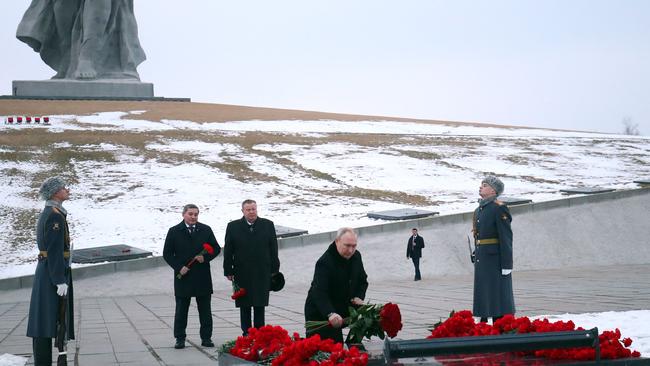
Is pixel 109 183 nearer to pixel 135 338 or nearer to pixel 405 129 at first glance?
pixel 135 338

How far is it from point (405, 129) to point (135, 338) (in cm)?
3045

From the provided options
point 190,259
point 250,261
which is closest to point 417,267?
point 190,259

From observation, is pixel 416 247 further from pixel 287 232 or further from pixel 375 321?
pixel 375 321

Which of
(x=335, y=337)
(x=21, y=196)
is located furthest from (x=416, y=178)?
(x=335, y=337)

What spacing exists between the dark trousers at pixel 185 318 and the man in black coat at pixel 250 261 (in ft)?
1.18

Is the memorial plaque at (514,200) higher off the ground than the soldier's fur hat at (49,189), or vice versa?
the soldier's fur hat at (49,189)

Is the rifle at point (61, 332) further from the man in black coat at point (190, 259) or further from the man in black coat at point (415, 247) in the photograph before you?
the man in black coat at point (415, 247)

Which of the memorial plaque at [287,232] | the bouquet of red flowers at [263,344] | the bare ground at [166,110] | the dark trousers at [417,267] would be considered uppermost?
the bare ground at [166,110]

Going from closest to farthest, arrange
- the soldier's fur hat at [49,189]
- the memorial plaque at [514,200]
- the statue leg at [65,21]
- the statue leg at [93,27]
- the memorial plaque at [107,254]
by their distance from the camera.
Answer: the soldier's fur hat at [49,189]
the memorial plaque at [107,254]
the memorial plaque at [514,200]
the statue leg at [93,27]
the statue leg at [65,21]

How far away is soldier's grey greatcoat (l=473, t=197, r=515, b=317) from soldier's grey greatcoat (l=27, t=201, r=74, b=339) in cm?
401

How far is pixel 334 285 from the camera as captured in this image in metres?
6.30

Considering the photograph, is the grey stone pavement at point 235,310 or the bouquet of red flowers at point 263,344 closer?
the bouquet of red flowers at point 263,344

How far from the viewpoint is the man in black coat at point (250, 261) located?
8773mm

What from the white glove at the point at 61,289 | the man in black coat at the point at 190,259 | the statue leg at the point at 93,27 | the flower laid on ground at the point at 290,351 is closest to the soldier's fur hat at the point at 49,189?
the white glove at the point at 61,289
